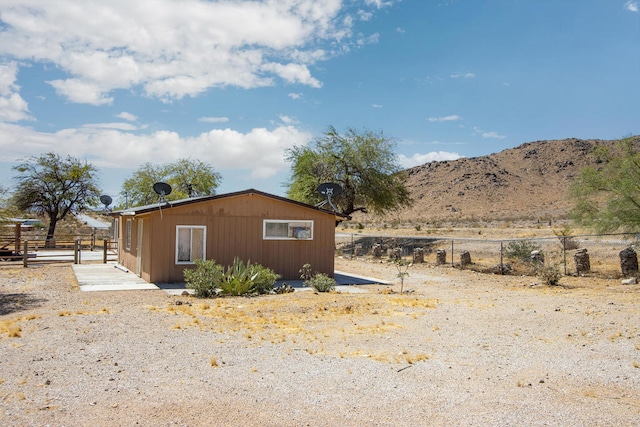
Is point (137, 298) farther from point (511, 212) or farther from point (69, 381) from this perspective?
point (511, 212)

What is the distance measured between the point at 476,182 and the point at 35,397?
265 feet

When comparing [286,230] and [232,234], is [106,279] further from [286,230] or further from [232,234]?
[286,230]

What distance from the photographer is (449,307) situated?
12242mm

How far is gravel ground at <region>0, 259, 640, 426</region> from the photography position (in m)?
5.44

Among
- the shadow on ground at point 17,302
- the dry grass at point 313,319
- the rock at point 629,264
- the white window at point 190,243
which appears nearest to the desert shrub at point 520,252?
the rock at point 629,264

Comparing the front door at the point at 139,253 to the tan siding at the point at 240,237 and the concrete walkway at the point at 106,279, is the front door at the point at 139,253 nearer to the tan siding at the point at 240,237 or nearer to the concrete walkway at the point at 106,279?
the concrete walkway at the point at 106,279

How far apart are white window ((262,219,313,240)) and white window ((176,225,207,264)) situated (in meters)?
2.03

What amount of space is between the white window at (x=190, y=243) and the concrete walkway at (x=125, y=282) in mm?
973

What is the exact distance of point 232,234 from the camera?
1755 cm

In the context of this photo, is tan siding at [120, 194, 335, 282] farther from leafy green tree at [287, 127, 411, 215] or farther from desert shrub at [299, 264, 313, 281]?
leafy green tree at [287, 127, 411, 215]

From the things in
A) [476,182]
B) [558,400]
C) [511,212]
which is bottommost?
[558,400]

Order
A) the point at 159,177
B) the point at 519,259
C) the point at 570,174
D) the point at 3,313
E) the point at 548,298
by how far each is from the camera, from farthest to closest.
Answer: the point at 570,174 → the point at 159,177 → the point at 519,259 → the point at 548,298 → the point at 3,313

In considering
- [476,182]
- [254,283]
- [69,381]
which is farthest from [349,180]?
[476,182]

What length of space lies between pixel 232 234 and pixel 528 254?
1182cm
